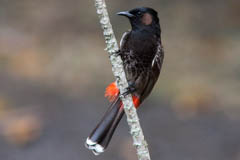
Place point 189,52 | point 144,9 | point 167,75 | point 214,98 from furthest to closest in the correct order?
point 189,52 → point 167,75 → point 214,98 → point 144,9

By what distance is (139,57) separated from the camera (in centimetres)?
408

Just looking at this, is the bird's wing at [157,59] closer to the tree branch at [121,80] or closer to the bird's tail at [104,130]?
the bird's tail at [104,130]

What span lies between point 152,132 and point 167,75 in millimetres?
1562

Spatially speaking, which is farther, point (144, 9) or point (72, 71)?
point (72, 71)

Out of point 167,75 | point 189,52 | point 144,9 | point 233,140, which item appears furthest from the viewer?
point 189,52

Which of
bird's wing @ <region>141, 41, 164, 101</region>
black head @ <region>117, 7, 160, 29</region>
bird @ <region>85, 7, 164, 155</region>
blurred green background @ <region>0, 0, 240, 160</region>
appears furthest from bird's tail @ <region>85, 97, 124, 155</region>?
blurred green background @ <region>0, 0, 240, 160</region>

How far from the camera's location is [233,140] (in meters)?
6.24

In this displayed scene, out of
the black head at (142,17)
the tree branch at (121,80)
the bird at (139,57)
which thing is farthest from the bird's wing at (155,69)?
the tree branch at (121,80)

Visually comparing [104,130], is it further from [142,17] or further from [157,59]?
[142,17]

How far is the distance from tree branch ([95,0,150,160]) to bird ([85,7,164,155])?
852 mm

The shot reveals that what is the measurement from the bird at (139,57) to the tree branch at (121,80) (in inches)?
33.5

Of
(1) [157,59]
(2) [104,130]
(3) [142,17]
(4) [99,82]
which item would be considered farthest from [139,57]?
(4) [99,82]

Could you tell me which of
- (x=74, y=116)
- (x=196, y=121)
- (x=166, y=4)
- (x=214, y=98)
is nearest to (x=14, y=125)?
(x=74, y=116)

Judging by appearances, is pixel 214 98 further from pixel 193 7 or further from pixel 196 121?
pixel 193 7
